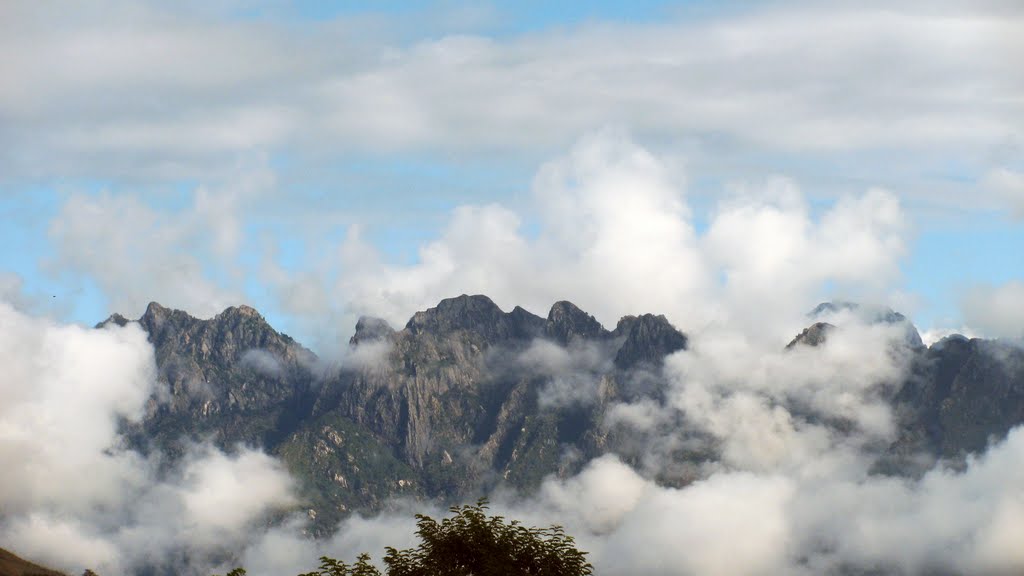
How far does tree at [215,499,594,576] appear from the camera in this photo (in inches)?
5689

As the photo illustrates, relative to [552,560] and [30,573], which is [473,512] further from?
[30,573]

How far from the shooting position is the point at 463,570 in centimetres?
14338

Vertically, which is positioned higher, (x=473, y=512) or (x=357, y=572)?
(x=473, y=512)

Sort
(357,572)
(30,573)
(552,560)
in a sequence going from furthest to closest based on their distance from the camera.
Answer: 1. (30,573)
2. (552,560)
3. (357,572)

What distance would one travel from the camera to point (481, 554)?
146 metres

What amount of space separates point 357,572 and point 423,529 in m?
14.9

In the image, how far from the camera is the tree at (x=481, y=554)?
144 metres

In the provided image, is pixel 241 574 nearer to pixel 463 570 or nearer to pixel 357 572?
pixel 357 572

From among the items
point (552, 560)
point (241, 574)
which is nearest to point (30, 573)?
point (241, 574)

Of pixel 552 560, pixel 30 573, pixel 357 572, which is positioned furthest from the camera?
pixel 30 573

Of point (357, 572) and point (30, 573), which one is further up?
point (30, 573)

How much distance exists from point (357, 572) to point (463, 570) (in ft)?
40.9

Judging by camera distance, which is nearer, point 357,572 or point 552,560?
point 357,572

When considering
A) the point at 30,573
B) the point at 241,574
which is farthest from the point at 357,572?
the point at 30,573
